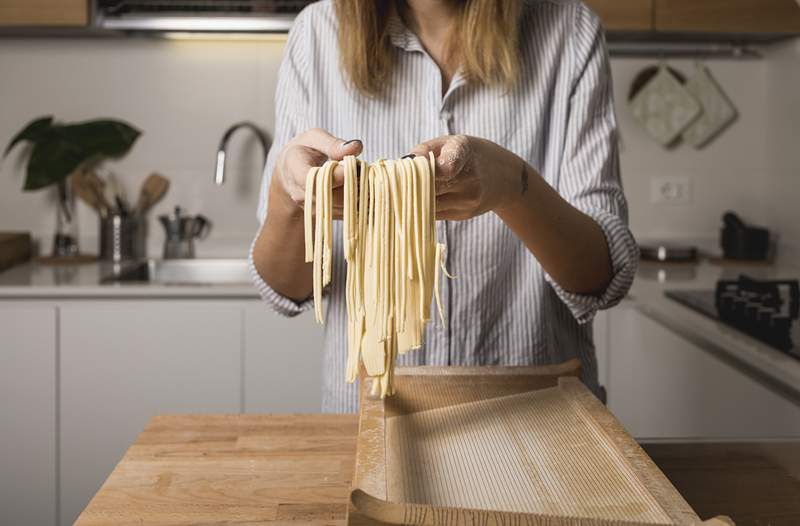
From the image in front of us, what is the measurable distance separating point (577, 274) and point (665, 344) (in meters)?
1.09

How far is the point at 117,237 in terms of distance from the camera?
9.16ft

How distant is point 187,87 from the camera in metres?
2.87

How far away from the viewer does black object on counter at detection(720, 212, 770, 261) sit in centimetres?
276

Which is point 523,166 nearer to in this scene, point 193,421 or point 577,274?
point 577,274

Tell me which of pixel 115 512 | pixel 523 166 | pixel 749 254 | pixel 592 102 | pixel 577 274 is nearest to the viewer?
pixel 115 512

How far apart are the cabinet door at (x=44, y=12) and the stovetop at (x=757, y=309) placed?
5.60ft

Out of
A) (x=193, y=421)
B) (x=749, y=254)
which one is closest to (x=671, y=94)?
(x=749, y=254)

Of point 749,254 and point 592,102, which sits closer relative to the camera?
point 592,102

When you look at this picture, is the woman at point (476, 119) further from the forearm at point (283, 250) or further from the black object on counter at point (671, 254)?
the black object on counter at point (671, 254)

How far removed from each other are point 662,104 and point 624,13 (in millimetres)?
425

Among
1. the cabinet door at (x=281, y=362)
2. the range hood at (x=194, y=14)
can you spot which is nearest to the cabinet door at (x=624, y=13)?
the range hood at (x=194, y=14)

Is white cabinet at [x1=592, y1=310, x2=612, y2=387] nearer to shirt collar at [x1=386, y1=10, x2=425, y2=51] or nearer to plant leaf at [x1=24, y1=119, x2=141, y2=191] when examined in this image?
shirt collar at [x1=386, y1=10, x2=425, y2=51]

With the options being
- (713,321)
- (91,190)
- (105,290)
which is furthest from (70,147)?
(713,321)

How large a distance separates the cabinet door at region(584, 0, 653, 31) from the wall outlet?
1.82ft
